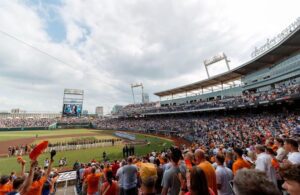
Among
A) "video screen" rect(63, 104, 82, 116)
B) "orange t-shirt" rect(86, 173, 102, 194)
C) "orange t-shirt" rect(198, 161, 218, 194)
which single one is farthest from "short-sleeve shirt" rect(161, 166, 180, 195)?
"video screen" rect(63, 104, 82, 116)

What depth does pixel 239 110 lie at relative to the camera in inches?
1221

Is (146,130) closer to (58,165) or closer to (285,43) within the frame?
(58,165)

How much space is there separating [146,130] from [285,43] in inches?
1317

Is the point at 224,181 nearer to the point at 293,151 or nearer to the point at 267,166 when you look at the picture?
the point at 267,166

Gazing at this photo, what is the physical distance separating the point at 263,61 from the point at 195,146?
81.9 feet

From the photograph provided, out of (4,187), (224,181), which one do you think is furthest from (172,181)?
(4,187)

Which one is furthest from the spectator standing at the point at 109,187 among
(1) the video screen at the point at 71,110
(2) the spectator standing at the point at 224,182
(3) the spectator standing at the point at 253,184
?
(1) the video screen at the point at 71,110

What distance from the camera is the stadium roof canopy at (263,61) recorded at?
24078 mm

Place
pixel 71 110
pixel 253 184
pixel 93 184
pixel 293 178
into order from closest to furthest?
1. pixel 253 184
2. pixel 293 178
3. pixel 93 184
4. pixel 71 110

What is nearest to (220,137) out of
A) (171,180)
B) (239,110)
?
(239,110)

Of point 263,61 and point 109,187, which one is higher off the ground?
point 263,61

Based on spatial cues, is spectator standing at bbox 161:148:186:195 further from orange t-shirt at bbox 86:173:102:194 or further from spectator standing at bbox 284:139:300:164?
orange t-shirt at bbox 86:173:102:194

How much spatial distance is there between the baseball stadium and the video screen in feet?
1.01

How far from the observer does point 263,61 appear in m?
30.5
